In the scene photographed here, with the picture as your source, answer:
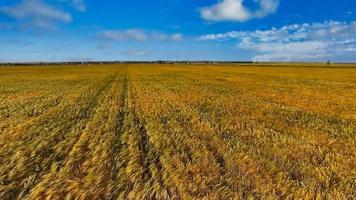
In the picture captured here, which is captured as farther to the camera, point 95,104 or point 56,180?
point 95,104

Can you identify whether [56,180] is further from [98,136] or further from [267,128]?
[267,128]

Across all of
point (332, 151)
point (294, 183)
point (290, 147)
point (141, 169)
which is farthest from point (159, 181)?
point (332, 151)

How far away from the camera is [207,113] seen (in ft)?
52.3

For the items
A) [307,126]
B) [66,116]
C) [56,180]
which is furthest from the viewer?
[66,116]

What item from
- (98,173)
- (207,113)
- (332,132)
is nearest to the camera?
(98,173)

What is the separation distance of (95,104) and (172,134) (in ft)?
31.0

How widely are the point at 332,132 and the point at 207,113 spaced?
210 inches

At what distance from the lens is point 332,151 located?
372 inches

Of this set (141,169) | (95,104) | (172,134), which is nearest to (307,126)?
(172,134)

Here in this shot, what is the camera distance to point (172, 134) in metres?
11.1

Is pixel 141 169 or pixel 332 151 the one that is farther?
pixel 332 151

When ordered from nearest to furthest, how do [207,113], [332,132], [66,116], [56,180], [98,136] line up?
[56,180] → [98,136] → [332,132] → [66,116] → [207,113]

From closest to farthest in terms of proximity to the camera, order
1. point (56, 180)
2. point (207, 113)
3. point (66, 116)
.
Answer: point (56, 180) → point (66, 116) → point (207, 113)

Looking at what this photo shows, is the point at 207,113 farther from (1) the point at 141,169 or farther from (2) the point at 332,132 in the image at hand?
(1) the point at 141,169
